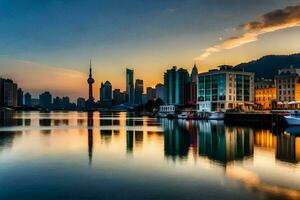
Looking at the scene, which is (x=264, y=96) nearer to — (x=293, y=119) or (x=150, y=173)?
(x=293, y=119)

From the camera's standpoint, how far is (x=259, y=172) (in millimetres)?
30781

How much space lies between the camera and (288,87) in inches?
6275

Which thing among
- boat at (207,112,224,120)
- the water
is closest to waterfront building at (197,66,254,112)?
boat at (207,112,224,120)

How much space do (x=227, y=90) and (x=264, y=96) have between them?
25.5m

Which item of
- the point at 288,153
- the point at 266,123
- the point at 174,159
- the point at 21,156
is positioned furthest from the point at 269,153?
the point at 266,123

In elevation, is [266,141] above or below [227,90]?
below

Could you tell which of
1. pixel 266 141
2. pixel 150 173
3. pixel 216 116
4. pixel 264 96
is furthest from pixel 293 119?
pixel 264 96

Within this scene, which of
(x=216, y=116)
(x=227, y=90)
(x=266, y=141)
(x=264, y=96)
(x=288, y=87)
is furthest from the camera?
(x=264, y=96)

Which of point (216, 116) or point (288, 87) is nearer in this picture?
point (216, 116)

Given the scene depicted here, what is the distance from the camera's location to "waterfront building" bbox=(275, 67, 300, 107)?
157m

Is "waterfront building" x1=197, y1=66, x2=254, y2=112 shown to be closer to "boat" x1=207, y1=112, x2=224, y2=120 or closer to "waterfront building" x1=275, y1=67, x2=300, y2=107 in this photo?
"waterfront building" x1=275, y1=67, x2=300, y2=107

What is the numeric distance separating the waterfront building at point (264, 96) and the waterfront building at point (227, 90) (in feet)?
25.6

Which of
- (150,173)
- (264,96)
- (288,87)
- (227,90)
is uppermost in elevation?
(288,87)

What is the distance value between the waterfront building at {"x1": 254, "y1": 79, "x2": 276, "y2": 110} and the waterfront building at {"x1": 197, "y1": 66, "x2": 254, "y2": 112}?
781cm
